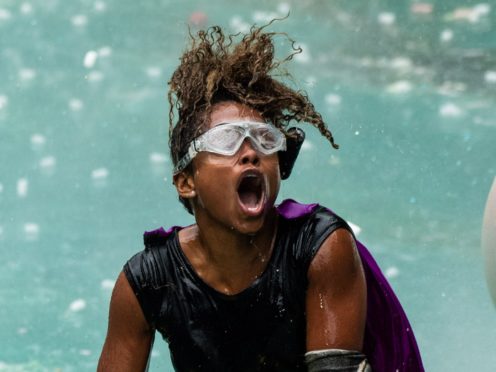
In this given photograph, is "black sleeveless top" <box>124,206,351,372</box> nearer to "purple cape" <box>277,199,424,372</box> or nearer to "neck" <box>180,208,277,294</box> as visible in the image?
"neck" <box>180,208,277,294</box>

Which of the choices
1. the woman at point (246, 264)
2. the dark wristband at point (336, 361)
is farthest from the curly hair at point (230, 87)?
the dark wristband at point (336, 361)

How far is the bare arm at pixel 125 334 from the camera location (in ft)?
14.1

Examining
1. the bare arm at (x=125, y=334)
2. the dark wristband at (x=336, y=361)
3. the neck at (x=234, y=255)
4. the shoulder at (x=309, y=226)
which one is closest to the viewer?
the dark wristband at (x=336, y=361)

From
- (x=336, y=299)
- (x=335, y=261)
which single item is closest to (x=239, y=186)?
(x=335, y=261)

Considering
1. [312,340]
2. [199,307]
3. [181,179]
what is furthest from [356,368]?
[181,179]

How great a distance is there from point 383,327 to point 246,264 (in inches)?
25.7

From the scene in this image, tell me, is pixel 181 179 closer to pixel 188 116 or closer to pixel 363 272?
pixel 188 116

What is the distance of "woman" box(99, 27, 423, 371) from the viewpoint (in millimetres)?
4027

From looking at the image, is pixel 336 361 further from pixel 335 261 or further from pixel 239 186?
pixel 239 186

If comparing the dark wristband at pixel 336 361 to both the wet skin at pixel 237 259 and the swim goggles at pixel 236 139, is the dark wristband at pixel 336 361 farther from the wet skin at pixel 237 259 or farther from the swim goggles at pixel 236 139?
the swim goggles at pixel 236 139

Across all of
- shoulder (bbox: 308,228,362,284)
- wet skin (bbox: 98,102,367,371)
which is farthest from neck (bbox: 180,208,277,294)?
shoulder (bbox: 308,228,362,284)

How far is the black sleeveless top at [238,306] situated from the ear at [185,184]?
262 millimetres

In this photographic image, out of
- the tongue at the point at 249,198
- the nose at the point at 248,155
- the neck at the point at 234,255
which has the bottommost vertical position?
the neck at the point at 234,255

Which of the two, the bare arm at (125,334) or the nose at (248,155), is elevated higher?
the nose at (248,155)
